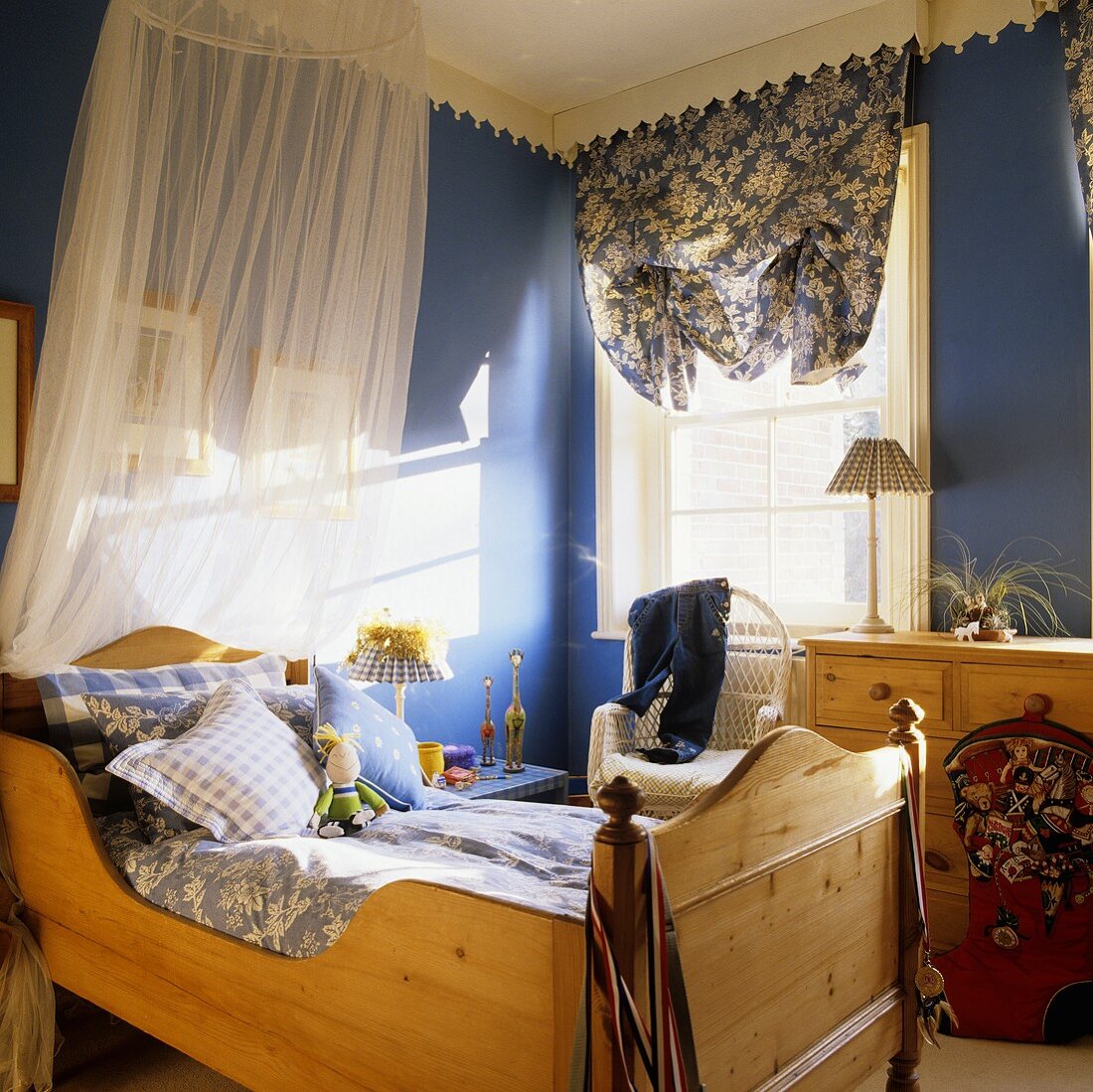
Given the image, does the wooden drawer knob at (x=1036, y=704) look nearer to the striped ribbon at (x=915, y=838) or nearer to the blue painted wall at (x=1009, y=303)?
the blue painted wall at (x=1009, y=303)

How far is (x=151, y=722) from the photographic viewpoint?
2586 millimetres

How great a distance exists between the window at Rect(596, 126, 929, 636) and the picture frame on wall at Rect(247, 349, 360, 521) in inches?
84.6

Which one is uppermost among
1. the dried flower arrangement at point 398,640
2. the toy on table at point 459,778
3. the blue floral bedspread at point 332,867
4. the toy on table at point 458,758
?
the dried flower arrangement at point 398,640

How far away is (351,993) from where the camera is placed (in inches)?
71.2

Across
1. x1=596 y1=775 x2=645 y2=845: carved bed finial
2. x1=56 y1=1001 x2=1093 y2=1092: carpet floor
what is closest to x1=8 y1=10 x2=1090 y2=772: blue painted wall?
x1=56 y1=1001 x2=1093 y2=1092: carpet floor

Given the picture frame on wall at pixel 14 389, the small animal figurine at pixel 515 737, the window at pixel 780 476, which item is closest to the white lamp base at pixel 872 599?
the window at pixel 780 476

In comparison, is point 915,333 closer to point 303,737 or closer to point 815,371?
point 815,371

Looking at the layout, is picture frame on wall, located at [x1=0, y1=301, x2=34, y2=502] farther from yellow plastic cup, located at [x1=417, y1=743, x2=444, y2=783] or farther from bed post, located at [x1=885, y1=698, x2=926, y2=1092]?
bed post, located at [x1=885, y1=698, x2=926, y2=1092]

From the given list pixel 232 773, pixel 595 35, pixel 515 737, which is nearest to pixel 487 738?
pixel 515 737

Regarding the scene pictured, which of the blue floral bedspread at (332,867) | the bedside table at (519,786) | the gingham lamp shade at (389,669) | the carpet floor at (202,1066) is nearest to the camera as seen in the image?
the blue floral bedspread at (332,867)

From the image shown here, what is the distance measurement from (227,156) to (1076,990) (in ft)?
9.49

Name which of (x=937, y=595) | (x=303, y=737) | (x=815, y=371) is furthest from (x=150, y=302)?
(x=937, y=595)

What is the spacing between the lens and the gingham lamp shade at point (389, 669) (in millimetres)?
3240

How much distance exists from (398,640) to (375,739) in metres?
0.56
